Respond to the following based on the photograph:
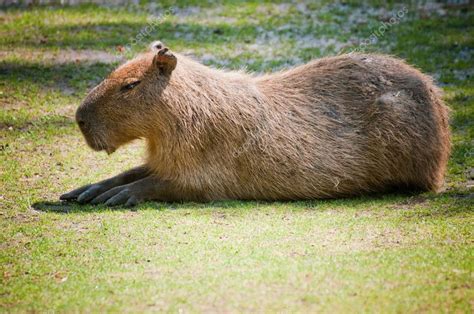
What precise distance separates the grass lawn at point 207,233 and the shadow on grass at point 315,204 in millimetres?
18

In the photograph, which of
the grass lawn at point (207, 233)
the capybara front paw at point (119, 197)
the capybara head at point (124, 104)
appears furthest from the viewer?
the capybara head at point (124, 104)

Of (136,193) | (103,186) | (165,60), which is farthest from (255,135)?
(103,186)

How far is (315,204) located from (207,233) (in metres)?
1.34

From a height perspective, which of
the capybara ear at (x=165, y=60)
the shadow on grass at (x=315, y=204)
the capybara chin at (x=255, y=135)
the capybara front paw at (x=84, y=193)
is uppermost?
the capybara ear at (x=165, y=60)

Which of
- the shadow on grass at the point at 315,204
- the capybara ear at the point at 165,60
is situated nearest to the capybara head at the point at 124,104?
the capybara ear at the point at 165,60

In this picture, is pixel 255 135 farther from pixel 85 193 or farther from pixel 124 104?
pixel 85 193

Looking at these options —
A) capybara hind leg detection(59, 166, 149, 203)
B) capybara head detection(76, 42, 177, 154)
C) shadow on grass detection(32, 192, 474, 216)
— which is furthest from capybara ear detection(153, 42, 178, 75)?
shadow on grass detection(32, 192, 474, 216)

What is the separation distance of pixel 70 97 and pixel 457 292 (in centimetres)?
625

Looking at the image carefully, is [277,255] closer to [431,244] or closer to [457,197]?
[431,244]

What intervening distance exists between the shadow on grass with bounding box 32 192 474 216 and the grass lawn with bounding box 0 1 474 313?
0.06 feet

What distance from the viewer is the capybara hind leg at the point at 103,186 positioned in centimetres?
699

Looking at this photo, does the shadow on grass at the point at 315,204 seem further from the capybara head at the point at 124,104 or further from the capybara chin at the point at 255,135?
the capybara head at the point at 124,104

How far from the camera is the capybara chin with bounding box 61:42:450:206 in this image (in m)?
6.96

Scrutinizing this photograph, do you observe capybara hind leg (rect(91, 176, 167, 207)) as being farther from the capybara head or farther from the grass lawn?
the capybara head
